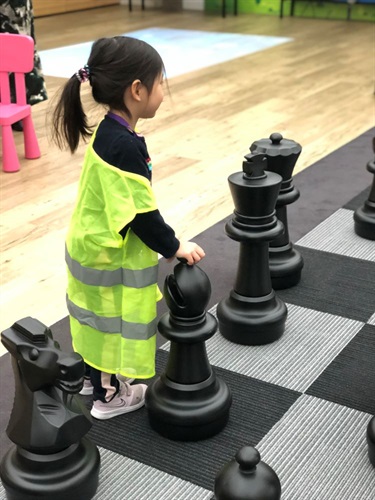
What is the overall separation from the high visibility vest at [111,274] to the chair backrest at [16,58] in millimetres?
1875

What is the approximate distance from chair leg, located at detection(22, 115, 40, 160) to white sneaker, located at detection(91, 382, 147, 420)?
1911 millimetres

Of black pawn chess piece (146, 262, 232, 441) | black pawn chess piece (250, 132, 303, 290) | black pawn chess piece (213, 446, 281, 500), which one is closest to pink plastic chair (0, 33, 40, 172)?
black pawn chess piece (250, 132, 303, 290)

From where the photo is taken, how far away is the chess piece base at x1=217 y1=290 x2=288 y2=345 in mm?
1806

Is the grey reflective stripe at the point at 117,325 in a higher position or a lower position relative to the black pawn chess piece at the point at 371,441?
higher

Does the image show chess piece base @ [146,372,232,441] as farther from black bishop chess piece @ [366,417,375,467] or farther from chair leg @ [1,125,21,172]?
chair leg @ [1,125,21,172]

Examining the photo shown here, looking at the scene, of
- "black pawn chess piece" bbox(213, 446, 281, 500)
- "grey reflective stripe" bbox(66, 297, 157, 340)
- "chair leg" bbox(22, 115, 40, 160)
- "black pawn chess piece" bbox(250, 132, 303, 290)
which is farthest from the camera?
"chair leg" bbox(22, 115, 40, 160)

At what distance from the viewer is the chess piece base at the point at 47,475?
127 centimetres

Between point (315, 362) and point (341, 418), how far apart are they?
0.22 metres

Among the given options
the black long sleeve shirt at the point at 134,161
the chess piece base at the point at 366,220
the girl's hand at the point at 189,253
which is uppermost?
the black long sleeve shirt at the point at 134,161

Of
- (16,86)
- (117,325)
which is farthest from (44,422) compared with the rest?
(16,86)

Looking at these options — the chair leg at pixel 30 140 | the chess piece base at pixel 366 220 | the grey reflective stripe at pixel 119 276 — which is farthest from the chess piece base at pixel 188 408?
the chair leg at pixel 30 140

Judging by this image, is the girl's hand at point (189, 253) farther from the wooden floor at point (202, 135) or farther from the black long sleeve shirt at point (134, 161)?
the wooden floor at point (202, 135)

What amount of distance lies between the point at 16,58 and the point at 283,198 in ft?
5.48

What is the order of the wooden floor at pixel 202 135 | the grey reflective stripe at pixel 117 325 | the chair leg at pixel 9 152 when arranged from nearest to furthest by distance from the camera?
the grey reflective stripe at pixel 117 325 < the wooden floor at pixel 202 135 < the chair leg at pixel 9 152
